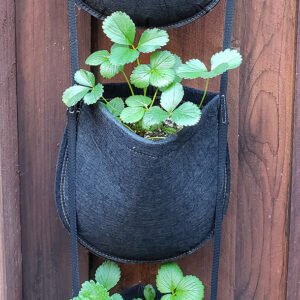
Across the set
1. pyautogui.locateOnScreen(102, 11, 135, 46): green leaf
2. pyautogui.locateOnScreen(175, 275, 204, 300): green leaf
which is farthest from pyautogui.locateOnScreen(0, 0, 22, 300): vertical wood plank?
pyautogui.locateOnScreen(175, 275, 204, 300): green leaf

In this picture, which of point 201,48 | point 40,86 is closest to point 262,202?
point 201,48

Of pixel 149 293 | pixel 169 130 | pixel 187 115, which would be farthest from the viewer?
pixel 149 293

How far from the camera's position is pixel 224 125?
914 mm

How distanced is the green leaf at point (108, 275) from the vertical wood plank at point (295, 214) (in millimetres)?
394

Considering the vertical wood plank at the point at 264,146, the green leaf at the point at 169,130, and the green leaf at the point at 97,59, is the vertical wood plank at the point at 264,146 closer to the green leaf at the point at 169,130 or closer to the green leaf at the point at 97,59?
the green leaf at the point at 169,130

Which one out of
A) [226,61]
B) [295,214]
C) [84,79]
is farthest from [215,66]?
[295,214]

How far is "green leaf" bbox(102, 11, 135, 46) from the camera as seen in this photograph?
841 millimetres

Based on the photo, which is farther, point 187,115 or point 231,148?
point 231,148

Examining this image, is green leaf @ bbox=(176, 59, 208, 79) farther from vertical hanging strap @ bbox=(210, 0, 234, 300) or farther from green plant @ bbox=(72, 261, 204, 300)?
green plant @ bbox=(72, 261, 204, 300)

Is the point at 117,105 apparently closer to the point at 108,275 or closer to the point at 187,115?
the point at 187,115

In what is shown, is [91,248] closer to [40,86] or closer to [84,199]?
[84,199]

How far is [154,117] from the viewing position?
83 centimetres

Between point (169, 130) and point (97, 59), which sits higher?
point (97, 59)

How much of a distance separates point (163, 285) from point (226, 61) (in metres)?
0.45
